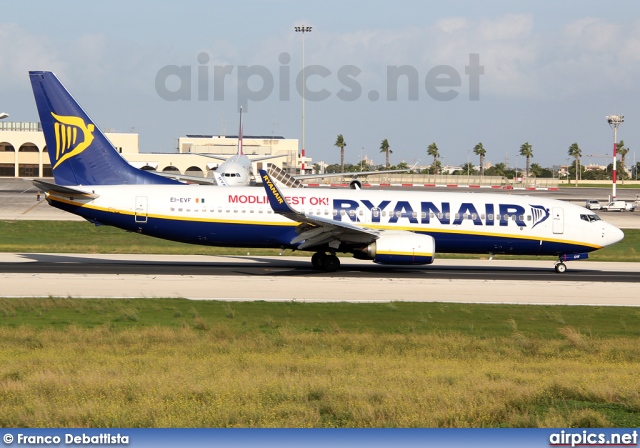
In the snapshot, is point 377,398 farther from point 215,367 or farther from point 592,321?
point 592,321

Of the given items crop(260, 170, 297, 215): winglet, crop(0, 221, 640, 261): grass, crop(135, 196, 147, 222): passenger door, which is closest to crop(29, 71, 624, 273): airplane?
crop(135, 196, 147, 222): passenger door

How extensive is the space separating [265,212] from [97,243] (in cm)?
1652

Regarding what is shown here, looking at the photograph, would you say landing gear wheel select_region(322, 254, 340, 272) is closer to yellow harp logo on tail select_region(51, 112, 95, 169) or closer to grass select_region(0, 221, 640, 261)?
grass select_region(0, 221, 640, 261)

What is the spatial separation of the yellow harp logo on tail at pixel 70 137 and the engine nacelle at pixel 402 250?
13.2m

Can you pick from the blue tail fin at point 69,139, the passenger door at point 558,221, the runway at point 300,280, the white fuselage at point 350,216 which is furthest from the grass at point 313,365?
the blue tail fin at point 69,139

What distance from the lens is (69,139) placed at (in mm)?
35688

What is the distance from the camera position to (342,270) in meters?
37.0

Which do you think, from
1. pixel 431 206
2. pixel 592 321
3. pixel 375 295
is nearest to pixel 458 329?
pixel 592 321

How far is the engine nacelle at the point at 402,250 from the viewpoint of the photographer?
3362 centimetres

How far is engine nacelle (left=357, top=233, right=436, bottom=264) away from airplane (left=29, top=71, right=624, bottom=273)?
0.06 metres

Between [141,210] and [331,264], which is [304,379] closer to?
[331,264]

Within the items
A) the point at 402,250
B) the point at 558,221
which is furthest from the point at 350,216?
the point at 558,221

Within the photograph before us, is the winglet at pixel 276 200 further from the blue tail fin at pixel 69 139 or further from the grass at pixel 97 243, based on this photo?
the grass at pixel 97 243

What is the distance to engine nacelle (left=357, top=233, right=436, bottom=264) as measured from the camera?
33625mm
